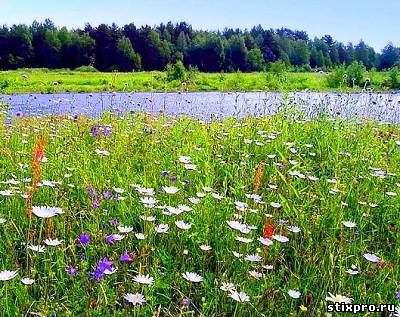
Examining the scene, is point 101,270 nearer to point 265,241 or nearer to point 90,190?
point 265,241

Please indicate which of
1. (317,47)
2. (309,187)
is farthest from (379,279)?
(317,47)

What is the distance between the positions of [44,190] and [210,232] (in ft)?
3.25

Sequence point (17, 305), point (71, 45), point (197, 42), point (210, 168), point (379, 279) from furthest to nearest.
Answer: point (197, 42) < point (71, 45) < point (210, 168) < point (379, 279) < point (17, 305)

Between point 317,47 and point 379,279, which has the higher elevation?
point 317,47

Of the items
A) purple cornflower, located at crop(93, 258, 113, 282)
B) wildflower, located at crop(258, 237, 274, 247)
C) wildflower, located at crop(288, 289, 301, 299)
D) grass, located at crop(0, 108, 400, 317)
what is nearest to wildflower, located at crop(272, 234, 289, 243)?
grass, located at crop(0, 108, 400, 317)

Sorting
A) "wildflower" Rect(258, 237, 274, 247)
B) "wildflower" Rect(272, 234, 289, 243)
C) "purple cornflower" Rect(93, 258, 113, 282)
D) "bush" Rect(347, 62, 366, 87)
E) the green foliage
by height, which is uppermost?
the green foliage

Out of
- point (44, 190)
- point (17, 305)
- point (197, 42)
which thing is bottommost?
point (17, 305)

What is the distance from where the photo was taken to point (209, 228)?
7.85 feet

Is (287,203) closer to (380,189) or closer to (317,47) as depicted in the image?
(380,189)

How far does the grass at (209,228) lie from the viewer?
1852 mm

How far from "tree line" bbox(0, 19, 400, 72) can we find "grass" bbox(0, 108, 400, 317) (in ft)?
173

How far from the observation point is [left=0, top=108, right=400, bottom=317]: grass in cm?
185

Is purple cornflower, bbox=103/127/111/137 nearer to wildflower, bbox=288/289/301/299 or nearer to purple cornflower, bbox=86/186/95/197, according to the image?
purple cornflower, bbox=86/186/95/197

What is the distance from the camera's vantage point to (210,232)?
2375 millimetres
